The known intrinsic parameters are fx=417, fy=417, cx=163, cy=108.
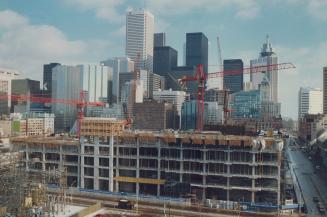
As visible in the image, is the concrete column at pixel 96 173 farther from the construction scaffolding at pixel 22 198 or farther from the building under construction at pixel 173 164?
the construction scaffolding at pixel 22 198

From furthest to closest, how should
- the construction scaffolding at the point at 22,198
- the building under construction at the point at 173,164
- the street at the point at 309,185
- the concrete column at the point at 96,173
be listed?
the concrete column at the point at 96,173
the street at the point at 309,185
the building under construction at the point at 173,164
the construction scaffolding at the point at 22,198

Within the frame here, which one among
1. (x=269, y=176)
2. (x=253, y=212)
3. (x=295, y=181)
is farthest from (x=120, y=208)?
(x=295, y=181)

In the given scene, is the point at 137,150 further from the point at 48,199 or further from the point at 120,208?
the point at 48,199

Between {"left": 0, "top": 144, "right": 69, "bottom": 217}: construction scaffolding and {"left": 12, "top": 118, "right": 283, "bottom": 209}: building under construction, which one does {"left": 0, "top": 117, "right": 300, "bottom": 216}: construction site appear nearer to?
{"left": 12, "top": 118, "right": 283, "bottom": 209}: building under construction

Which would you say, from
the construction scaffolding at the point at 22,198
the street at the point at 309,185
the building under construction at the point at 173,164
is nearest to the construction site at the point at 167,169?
the building under construction at the point at 173,164

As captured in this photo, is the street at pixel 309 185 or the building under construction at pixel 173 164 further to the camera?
the street at pixel 309 185

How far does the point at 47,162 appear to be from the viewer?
10219 cm

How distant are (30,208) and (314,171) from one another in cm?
10759

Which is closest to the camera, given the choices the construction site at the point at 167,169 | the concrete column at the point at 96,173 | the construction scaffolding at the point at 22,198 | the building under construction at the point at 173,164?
the construction scaffolding at the point at 22,198

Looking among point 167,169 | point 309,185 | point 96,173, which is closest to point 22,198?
point 96,173

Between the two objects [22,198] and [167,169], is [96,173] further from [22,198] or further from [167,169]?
[22,198]

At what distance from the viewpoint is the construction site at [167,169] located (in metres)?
85.3

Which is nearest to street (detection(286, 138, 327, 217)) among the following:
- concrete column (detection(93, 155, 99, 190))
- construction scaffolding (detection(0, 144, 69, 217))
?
concrete column (detection(93, 155, 99, 190))

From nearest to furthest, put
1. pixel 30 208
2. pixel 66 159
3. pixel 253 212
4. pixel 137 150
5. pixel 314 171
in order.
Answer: pixel 30 208 → pixel 253 212 → pixel 137 150 → pixel 66 159 → pixel 314 171
